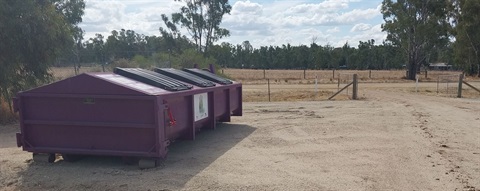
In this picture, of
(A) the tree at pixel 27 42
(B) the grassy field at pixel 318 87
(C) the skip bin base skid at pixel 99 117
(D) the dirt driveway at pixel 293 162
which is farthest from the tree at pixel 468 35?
(C) the skip bin base skid at pixel 99 117

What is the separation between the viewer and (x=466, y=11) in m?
43.6

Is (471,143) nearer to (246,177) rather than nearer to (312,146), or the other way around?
(312,146)

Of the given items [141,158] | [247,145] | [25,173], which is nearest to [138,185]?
[141,158]

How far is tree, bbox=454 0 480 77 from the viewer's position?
4322 centimetres

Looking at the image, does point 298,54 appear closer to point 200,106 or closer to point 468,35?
point 468,35

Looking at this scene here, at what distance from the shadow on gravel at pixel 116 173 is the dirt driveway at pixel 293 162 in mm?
15

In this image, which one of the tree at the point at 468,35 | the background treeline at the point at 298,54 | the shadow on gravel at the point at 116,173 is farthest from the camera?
the background treeline at the point at 298,54

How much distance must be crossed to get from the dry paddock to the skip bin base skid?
36 cm

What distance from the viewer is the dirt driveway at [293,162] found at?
20.0 feet

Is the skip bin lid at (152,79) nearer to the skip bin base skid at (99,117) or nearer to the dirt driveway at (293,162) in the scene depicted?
the skip bin base skid at (99,117)

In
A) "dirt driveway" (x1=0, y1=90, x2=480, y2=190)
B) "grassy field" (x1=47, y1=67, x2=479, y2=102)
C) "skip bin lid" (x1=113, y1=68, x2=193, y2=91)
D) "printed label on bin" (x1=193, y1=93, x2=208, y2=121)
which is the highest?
"skip bin lid" (x1=113, y1=68, x2=193, y2=91)

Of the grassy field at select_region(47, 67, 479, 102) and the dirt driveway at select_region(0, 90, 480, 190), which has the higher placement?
the dirt driveway at select_region(0, 90, 480, 190)

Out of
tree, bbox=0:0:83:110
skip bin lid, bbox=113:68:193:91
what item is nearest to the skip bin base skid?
skip bin lid, bbox=113:68:193:91

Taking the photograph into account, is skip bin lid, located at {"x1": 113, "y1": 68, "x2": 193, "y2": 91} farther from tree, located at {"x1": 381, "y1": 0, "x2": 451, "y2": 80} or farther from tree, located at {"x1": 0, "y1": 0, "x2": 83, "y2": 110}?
tree, located at {"x1": 381, "y1": 0, "x2": 451, "y2": 80}
